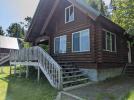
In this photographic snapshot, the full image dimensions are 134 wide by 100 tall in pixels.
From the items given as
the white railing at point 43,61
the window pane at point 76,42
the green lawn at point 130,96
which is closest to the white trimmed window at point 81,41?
the window pane at point 76,42

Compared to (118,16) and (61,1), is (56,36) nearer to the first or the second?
(61,1)

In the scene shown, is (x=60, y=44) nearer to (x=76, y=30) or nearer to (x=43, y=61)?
(x=76, y=30)

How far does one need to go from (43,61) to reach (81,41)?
10.4ft

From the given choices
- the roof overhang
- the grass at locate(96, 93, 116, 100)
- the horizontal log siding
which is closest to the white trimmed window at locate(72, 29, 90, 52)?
the horizontal log siding

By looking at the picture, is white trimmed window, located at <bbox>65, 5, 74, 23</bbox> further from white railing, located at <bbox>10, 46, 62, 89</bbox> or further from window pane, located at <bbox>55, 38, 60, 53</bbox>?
white railing, located at <bbox>10, 46, 62, 89</bbox>

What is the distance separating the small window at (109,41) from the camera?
1252 cm

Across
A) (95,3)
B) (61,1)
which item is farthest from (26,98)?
(95,3)

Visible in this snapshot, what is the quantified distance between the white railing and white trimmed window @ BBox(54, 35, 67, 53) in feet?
9.07

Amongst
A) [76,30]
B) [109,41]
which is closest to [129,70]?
[109,41]

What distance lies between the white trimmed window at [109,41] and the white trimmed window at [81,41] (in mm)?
1201

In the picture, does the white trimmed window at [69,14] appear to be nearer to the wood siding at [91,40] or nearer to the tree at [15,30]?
the wood siding at [91,40]

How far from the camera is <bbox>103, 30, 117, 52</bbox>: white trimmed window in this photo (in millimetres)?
12527

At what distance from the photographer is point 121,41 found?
14.9m

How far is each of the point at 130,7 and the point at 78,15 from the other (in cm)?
389
